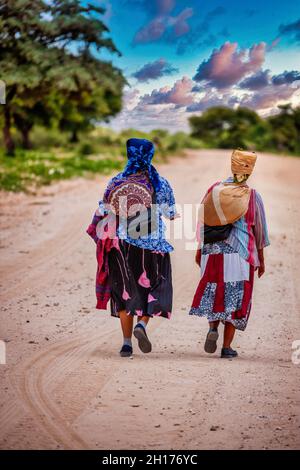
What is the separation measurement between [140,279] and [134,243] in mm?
302

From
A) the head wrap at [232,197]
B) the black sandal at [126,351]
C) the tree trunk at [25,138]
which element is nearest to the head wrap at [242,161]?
the head wrap at [232,197]

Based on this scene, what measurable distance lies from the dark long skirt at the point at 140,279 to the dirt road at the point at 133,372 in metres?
0.39

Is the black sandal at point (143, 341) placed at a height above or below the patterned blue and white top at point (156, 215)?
below

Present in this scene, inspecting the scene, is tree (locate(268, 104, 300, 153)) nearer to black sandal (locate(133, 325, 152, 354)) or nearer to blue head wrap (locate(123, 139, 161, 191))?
blue head wrap (locate(123, 139, 161, 191))

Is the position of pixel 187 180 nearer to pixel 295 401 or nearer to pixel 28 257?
pixel 28 257

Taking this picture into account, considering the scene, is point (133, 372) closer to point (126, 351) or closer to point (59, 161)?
point (126, 351)

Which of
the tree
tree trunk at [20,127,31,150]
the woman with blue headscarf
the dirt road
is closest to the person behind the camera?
the dirt road

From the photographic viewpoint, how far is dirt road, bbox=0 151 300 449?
15.3ft

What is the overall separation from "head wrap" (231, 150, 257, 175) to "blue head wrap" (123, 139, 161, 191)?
63 cm

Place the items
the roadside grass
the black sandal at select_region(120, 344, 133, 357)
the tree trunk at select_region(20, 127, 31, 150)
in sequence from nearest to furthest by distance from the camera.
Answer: the black sandal at select_region(120, 344, 133, 357) → the roadside grass → the tree trunk at select_region(20, 127, 31, 150)

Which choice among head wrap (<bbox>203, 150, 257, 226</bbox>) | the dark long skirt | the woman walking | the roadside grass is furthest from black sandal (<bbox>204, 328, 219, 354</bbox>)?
the roadside grass

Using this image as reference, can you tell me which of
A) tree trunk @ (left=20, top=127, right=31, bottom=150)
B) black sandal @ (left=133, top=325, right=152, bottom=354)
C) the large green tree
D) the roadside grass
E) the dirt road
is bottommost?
the dirt road

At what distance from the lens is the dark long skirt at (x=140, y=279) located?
650 centimetres

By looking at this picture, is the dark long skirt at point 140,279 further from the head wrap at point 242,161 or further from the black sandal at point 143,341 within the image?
the head wrap at point 242,161
